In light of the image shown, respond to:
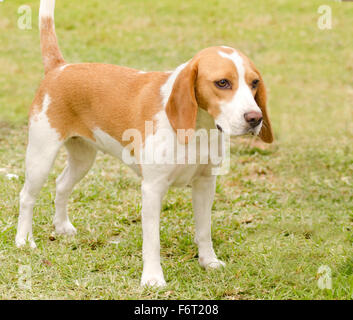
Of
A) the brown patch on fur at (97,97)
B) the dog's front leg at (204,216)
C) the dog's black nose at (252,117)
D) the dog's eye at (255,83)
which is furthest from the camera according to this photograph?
the dog's front leg at (204,216)

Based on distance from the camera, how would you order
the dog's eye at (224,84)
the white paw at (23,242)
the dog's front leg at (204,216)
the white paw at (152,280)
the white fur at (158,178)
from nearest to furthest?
the dog's eye at (224,84)
the white fur at (158,178)
the white paw at (152,280)
the dog's front leg at (204,216)
the white paw at (23,242)

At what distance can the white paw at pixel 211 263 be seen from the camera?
4453 mm

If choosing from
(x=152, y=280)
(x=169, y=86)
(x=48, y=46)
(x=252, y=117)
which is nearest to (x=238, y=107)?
(x=252, y=117)

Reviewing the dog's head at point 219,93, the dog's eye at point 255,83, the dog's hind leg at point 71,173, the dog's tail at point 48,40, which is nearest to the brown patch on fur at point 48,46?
the dog's tail at point 48,40

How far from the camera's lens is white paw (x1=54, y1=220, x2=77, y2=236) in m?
5.10

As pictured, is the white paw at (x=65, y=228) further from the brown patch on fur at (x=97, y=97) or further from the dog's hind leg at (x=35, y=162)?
the brown patch on fur at (x=97, y=97)

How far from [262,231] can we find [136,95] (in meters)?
1.91

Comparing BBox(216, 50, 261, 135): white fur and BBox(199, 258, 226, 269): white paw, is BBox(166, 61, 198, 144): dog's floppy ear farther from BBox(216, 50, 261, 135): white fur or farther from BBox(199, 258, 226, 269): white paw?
BBox(199, 258, 226, 269): white paw

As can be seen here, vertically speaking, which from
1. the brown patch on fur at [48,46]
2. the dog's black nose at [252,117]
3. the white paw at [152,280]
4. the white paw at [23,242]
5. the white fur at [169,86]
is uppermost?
the brown patch on fur at [48,46]

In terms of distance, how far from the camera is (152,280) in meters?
4.09

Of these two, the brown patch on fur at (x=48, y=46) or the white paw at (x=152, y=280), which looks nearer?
the white paw at (x=152, y=280)

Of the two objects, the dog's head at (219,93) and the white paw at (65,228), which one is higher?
the dog's head at (219,93)

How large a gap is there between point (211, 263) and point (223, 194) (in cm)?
182
